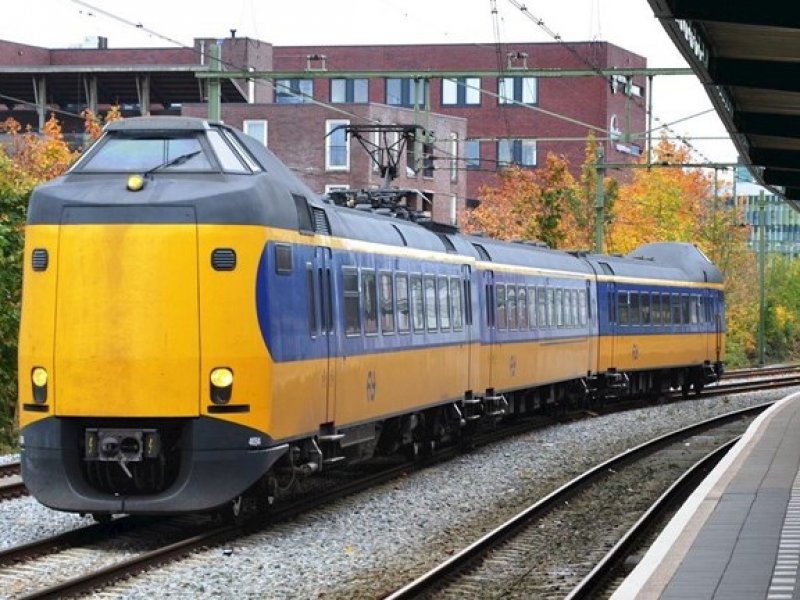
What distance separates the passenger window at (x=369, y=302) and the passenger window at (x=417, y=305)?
188 centimetres

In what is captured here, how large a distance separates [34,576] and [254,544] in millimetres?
2372

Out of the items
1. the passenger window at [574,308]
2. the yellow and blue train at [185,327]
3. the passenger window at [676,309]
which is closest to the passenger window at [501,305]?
the passenger window at [574,308]

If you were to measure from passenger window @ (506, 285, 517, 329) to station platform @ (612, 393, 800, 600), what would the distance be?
26.4 ft

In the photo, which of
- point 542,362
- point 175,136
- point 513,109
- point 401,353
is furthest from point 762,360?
point 175,136

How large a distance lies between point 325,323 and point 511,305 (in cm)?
1193

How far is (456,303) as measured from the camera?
23.0m

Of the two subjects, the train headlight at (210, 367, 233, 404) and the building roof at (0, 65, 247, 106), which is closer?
the train headlight at (210, 367, 233, 404)

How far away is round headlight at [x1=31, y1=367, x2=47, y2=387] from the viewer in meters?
14.0

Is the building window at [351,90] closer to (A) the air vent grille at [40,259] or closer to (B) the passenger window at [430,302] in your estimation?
(B) the passenger window at [430,302]

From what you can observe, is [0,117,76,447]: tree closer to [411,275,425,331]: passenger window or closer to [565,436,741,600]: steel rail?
[411,275,425,331]: passenger window

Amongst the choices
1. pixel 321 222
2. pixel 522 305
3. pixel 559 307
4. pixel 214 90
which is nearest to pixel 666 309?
pixel 559 307

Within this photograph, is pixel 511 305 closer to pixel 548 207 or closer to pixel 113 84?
pixel 548 207

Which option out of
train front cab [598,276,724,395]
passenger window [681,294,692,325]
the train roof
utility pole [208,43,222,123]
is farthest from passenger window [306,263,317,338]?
passenger window [681,294,692,325]

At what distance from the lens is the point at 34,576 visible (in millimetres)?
12500
